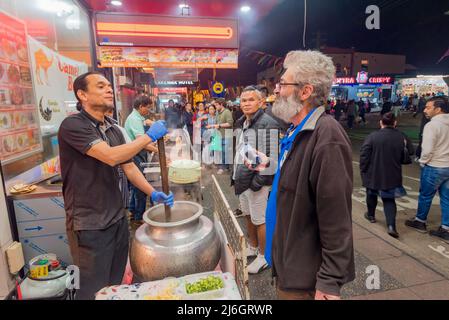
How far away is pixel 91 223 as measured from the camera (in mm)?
1904

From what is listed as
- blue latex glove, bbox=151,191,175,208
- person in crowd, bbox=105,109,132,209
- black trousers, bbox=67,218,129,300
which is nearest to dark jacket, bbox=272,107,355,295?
blue latex glove, bbox=151,191,175,208

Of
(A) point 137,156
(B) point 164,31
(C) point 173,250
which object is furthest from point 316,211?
(B) point 164,31

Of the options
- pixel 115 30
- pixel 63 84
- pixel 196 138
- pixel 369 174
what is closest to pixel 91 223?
pixel 63 84

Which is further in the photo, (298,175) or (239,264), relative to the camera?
(239,264)

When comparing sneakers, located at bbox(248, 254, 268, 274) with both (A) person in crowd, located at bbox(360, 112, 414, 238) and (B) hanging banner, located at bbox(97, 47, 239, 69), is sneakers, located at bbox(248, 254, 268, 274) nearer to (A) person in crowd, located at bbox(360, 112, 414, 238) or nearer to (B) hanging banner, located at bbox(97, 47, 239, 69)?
(A) person in crowd, located at bbox(360, 112, 414, 238)

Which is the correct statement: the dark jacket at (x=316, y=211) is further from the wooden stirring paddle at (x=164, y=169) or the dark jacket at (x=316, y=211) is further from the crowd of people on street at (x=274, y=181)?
the wooden stirring paddle at (x=164, y=169)

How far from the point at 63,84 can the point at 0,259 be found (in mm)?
2380

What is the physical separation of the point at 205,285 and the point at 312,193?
2.51 ft

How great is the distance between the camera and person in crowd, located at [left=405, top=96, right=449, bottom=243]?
12.5ft

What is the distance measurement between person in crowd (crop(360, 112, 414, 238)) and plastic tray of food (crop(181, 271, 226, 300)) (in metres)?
3.53

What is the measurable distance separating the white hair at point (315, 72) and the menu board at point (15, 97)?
263 centimetres

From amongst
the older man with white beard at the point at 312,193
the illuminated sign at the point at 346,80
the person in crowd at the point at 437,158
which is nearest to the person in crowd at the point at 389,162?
the person in crowd at the point at 437,158

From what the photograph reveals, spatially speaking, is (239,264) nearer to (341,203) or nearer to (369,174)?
(341,203)

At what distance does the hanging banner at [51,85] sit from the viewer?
3064 mm
